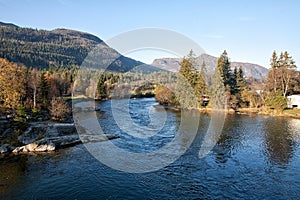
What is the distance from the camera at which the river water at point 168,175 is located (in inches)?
570

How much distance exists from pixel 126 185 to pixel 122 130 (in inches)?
640

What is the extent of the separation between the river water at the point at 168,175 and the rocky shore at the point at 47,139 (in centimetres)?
142

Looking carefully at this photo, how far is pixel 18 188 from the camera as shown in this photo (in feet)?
48.5

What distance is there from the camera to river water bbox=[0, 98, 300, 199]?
570 inches

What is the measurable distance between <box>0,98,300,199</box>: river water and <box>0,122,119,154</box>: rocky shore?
4.66 ft

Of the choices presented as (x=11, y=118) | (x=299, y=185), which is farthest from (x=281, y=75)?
(x=11, y=118)

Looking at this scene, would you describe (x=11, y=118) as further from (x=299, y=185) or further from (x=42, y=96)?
(x=299, y=185)

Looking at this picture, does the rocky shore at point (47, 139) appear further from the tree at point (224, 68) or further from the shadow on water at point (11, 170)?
the tree at point (224, 68)

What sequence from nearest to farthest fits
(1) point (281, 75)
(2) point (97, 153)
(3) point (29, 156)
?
(3) point (29, 156)
(2) point (97, 153)
(1) point (281, 75)

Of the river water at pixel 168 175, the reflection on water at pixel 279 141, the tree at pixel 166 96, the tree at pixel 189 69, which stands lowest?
the river water at pixel 168 175

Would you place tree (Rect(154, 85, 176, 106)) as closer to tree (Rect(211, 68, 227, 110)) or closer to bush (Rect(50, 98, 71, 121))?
tree (Rect(211, 68, 227, 110))

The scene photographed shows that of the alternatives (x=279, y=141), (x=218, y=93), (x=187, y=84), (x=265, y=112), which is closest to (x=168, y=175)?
(x=279, y=141)

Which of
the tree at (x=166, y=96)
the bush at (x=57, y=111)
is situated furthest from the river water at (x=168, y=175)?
the tree at (x=166, y=96)

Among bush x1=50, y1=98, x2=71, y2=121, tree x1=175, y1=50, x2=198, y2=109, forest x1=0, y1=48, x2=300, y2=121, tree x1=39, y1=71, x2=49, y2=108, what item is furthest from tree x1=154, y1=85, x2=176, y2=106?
bush x1=50, y1=98, x2=71, y2=121
